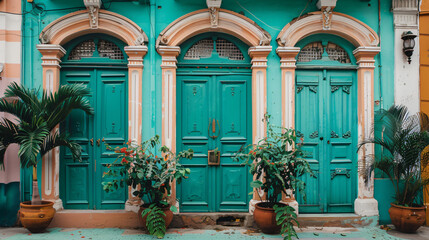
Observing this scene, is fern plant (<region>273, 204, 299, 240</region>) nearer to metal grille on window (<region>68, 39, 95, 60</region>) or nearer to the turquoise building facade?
the turquoise building facade

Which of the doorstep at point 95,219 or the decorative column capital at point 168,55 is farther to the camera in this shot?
the decorative column capital at point 168,55

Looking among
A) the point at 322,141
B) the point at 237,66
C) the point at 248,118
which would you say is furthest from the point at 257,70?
the point at 322,141

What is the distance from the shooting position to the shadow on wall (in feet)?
16.3

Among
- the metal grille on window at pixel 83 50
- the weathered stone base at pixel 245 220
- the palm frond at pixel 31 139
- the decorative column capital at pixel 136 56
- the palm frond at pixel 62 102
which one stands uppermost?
the metal grille on window at pixel 83 50

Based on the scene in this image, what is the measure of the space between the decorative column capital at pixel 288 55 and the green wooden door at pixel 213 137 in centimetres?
75

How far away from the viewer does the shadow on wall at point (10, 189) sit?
4969 millimetres

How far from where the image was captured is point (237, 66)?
5398 mm

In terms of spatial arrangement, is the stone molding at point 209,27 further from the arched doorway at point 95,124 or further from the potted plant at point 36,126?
the potted plant at point 36,126

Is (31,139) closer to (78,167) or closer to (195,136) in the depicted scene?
(78,167)

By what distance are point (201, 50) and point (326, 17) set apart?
2200 mm

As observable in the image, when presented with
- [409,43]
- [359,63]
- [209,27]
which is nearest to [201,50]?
[209,27]

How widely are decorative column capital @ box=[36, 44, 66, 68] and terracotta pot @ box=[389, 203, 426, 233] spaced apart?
5.96 meters

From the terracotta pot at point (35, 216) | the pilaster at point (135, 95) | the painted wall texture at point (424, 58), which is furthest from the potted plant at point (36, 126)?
the painted wall texture at point (424, 58)

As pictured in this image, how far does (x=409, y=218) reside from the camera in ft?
15.5
